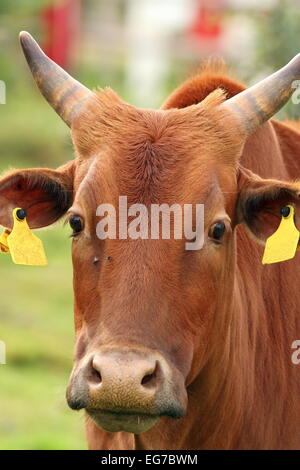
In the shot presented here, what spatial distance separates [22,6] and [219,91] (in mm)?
12408

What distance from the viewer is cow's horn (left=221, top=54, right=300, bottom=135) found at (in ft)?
21.3

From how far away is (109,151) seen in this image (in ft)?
20.4

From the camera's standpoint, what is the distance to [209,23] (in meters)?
29.3

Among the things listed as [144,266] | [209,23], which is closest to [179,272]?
[144,266]

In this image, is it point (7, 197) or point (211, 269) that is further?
point (7, 197)

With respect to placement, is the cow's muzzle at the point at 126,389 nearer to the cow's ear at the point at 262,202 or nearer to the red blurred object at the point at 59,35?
the cow's ear at the point at 262,202

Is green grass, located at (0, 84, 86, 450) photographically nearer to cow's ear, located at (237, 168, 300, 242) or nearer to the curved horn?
the curved horn

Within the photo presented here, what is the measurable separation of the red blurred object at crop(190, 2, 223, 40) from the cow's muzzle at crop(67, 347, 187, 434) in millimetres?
23769

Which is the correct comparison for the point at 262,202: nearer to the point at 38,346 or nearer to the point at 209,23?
the point at 38,346

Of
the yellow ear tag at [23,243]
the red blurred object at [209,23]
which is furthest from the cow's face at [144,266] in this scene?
the red blurred object at [209,23]

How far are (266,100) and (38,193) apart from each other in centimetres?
131
